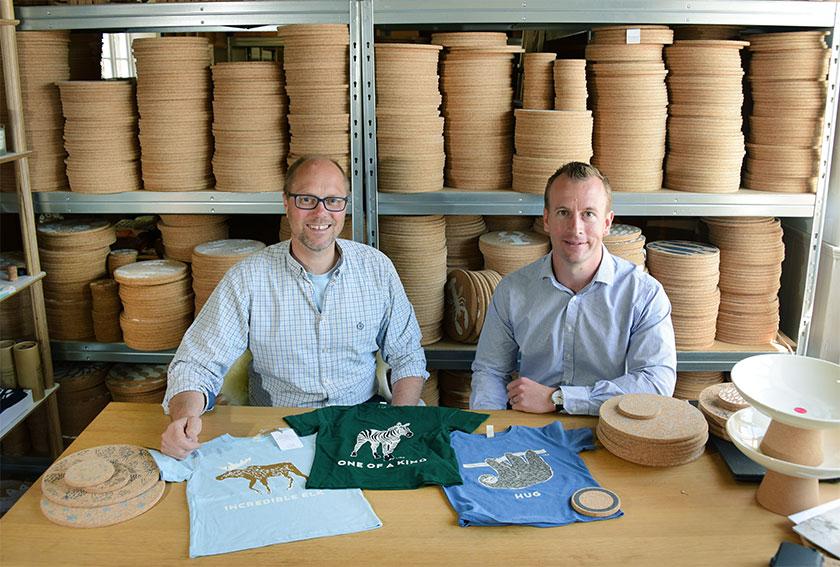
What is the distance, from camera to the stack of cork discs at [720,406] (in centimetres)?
210

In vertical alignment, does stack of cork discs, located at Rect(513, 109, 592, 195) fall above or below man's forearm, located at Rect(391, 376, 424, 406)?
above

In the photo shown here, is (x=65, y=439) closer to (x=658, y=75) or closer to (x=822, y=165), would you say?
(x=658, y=75)

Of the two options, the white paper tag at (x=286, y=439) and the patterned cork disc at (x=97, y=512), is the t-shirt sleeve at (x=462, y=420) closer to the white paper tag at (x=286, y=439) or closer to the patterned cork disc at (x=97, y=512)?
the white paper tag at (x=286, y=439)

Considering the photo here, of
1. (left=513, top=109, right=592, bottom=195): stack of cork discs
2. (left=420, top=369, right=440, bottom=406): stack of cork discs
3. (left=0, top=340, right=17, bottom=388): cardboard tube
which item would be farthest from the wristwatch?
(left=0, top=340, right=17, bottom=388): cardboard tube

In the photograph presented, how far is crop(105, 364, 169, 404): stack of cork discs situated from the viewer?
3.85 meters

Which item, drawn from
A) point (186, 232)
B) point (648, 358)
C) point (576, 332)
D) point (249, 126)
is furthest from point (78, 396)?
point (648, 358)

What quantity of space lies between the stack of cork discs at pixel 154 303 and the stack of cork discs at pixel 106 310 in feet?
0.18

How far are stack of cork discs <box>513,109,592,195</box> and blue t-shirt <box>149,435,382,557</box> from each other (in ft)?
5.68

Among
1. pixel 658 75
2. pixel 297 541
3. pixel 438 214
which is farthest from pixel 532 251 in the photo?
pixel 297 541

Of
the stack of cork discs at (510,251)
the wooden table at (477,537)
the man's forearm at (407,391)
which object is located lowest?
the man's forearm at (407,391)

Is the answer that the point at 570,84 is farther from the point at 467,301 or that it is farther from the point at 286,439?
the point at 286,439

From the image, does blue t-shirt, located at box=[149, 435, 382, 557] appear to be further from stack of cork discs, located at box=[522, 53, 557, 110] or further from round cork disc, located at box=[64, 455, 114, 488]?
stack of cork discs, located at box=[522, 53, 557, 110]

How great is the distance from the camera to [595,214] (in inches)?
102

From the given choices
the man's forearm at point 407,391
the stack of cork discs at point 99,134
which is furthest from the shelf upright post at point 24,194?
the man's forearm at point 407,391
